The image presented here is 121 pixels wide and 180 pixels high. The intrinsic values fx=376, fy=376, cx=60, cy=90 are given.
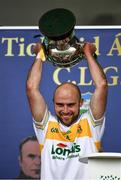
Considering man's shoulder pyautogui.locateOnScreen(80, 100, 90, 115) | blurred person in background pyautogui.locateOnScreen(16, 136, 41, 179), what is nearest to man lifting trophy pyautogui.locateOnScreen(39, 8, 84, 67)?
man's shoulder pyautogui.locateOnScreen(80, 100, 90, 115)

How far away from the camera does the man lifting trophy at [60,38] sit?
2756mm

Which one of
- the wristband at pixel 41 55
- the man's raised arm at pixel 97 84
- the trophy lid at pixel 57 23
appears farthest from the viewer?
the wristband at pixel 41 55

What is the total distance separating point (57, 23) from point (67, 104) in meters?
0.62

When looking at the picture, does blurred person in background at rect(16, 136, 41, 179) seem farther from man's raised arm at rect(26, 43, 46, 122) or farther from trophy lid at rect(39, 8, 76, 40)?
trophy lid at rect(39, 8, 76, 40)

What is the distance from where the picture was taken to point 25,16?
2.98m

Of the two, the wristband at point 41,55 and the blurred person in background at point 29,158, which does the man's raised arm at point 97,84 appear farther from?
the blurred person in background at point 29,158

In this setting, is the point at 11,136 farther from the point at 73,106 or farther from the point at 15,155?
the point at 73,106

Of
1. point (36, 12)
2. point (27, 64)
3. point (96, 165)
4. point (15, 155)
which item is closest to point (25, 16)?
point (36, 12)

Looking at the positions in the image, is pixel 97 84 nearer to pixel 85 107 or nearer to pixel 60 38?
pixel 85 107

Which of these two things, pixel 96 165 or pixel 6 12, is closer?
pixel 96 165

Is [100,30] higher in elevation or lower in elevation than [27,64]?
higher

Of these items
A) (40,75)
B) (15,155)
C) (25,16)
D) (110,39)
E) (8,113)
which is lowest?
(15,155)

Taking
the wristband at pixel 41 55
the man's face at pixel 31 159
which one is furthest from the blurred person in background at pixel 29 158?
the wristband at pixel 41 55

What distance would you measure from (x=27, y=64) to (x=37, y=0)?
1.71ft
